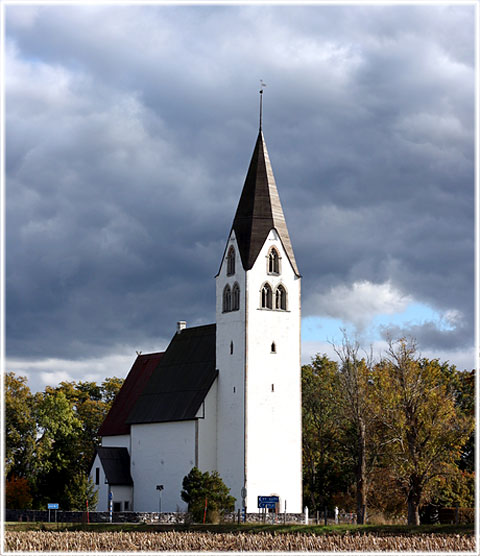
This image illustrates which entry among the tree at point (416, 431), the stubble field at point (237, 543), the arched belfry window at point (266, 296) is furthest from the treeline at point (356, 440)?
the stubble field at point (237, 543)

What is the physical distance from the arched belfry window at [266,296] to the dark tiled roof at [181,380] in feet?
18.3

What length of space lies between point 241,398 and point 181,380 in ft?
24.7

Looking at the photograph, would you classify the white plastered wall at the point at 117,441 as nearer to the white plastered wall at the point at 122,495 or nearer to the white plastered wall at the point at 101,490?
the white plastered wall at the point at 101,490

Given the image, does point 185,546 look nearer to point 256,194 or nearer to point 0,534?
point 0,534

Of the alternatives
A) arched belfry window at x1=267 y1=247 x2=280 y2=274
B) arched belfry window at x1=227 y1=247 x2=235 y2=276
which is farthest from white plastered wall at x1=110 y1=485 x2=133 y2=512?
arched belfry window at x1=267 y1=247 x2=280 y2=274

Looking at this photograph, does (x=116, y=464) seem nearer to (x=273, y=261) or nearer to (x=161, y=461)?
(x=161, y=461)

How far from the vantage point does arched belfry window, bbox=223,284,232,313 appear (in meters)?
65.5

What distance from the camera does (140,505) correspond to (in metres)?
67.1

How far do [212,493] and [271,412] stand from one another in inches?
280

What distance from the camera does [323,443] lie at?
7144cm

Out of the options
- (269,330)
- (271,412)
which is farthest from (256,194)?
(271,412)

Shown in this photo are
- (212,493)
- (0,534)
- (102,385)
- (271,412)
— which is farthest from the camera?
(102,385)

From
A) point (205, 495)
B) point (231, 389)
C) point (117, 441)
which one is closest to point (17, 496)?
point (117, 441)

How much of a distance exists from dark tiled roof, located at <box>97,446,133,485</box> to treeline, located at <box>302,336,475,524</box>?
506 inches
